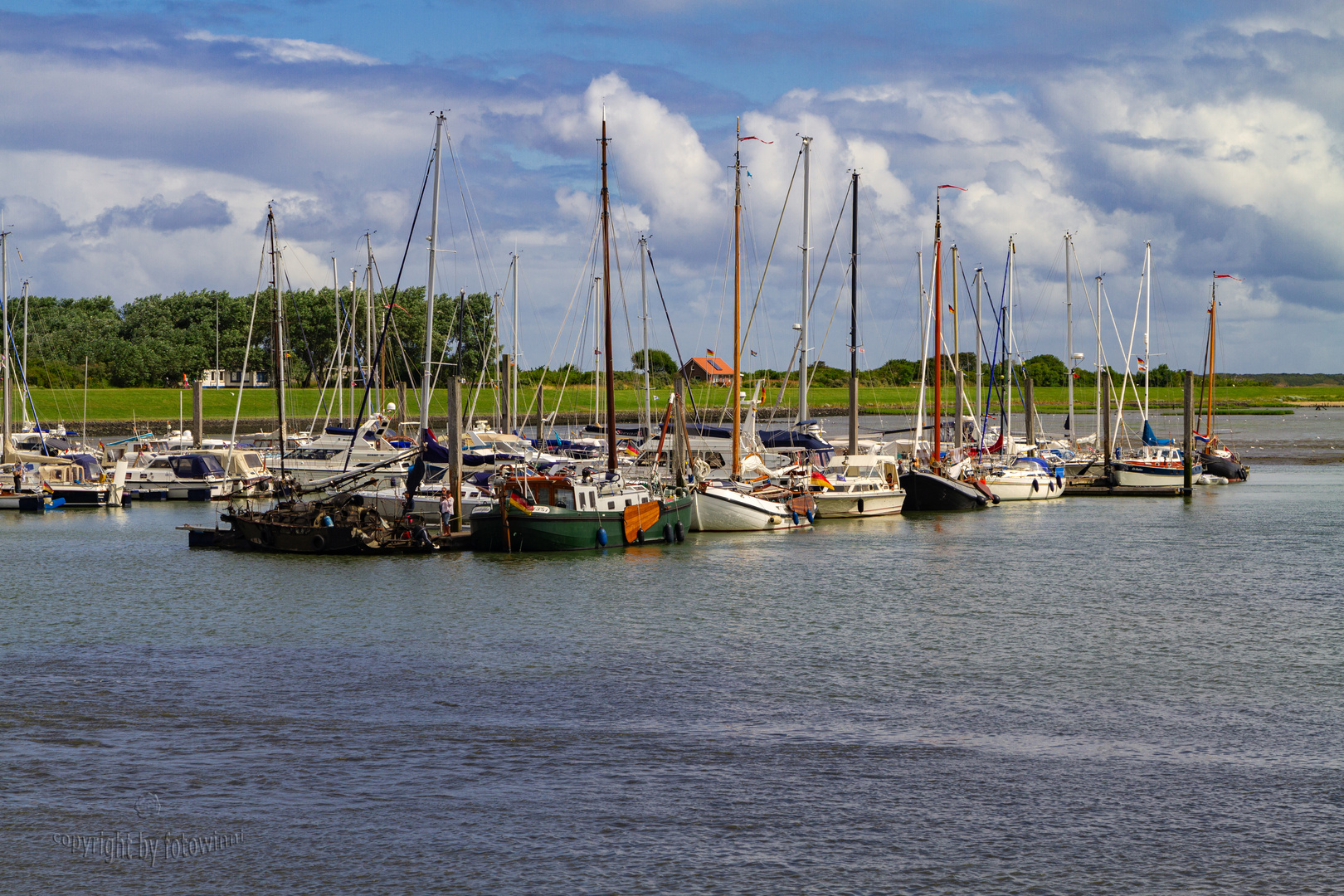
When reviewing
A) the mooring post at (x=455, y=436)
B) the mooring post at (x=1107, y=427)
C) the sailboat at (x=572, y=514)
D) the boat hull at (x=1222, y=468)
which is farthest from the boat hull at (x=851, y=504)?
the boat hull at (x=1222, y=468)

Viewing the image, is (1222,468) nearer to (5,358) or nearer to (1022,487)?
(1022,487)

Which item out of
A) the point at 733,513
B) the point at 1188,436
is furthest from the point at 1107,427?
the point at 733,513

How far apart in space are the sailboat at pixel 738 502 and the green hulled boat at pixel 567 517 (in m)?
4.77

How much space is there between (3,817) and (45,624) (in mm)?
16263

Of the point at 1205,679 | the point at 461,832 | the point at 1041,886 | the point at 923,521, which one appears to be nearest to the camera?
the point at 1041,886

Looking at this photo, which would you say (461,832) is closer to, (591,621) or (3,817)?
(3,817)

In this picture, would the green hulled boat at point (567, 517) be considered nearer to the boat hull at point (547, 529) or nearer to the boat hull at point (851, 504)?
the boat hull at point (547, 529)

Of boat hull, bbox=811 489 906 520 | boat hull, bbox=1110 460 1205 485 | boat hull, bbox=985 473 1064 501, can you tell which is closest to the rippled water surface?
boat hull, bbox=811 489 906 520

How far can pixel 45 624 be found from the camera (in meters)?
30.9

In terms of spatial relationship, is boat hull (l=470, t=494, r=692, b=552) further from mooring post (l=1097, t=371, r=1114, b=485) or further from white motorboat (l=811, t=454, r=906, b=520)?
mooring post (l=1097, t=371, r=1114, b=485)

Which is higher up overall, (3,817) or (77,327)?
(77,327)

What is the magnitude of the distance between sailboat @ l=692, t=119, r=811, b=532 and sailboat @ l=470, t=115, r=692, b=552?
3.91 m

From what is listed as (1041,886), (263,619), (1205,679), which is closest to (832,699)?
(1205,679)

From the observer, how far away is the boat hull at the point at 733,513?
51.5 metres
